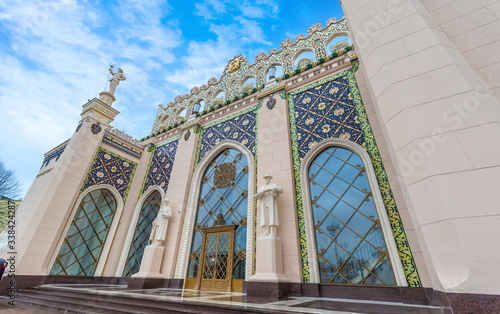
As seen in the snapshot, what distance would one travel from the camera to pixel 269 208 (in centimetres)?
478

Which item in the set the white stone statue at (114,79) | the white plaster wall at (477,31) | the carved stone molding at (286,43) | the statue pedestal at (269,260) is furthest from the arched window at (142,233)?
the white plaster wall at (477,31)

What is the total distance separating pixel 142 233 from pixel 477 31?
375 inches

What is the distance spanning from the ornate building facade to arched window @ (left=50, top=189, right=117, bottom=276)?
0.12ft

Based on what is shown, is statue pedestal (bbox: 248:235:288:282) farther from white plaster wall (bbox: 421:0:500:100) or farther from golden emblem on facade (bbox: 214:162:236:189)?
white plaster wall (bbox: 421:0:500:100)

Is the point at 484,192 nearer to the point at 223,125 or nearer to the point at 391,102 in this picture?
the point at 391,102

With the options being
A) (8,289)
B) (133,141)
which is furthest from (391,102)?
(133,141)

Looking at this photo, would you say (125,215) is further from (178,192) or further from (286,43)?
(286,43)

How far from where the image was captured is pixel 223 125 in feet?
26.0

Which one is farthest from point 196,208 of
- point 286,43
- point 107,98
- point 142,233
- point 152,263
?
point 286,43

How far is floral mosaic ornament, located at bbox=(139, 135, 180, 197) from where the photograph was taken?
27.1 feet

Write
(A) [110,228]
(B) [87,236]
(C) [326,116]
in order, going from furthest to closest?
(A) [110,228], (B) [87,236], (C) [326,116]

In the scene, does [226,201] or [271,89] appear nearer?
[226,201]

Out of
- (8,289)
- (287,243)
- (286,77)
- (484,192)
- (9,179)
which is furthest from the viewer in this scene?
(9,179)

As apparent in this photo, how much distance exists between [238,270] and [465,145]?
501 centimetres
